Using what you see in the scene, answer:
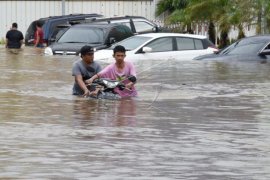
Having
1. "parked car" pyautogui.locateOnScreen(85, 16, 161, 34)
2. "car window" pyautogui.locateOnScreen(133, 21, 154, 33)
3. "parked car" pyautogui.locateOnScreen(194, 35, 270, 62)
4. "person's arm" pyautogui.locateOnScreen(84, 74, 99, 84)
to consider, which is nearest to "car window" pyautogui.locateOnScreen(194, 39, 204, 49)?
"parked car" pyautogui.locateOnScreen(194, 35, 270, 62)

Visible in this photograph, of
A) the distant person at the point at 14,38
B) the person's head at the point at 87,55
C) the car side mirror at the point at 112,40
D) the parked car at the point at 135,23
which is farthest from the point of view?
the distant person at the point at 14,38

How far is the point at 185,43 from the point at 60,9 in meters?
22.5

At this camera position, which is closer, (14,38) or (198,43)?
(198,43)

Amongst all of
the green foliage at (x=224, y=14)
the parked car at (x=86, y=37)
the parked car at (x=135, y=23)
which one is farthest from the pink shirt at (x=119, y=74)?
the parked car at (x=135, y=23)

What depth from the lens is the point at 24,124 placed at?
46.9 ft

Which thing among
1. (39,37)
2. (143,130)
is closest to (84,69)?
(143,130)

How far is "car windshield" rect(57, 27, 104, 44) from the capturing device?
3378cm

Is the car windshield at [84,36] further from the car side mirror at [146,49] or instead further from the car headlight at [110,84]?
the car headlight at [110,84]

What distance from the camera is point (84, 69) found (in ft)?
60.6

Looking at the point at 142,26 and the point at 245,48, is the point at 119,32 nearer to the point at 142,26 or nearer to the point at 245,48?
the point at 142,26

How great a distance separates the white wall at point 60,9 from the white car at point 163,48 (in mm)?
20795

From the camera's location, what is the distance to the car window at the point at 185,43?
30.8 m

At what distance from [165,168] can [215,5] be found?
29994 millimetres

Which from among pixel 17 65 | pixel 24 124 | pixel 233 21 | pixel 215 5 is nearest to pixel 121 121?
pixel 24 124
